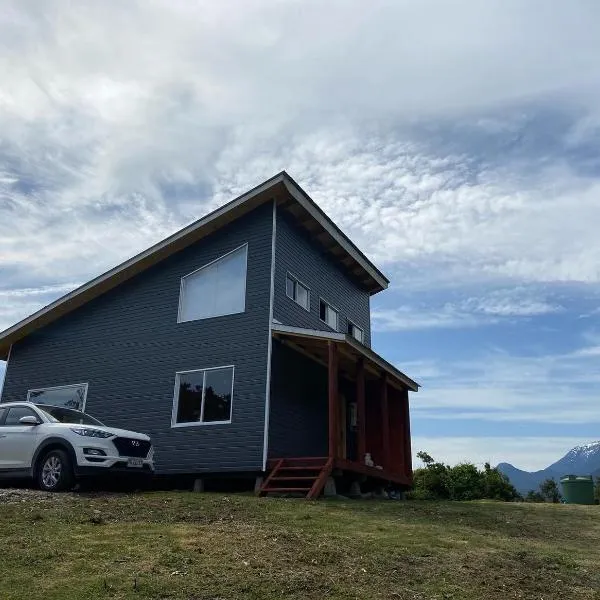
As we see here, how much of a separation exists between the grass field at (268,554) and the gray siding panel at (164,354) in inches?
191

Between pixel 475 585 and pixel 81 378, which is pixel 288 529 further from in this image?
pixel 81 378

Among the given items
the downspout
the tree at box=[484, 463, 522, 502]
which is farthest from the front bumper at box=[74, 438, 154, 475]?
the tree at box=[484, 463, 522, 502]

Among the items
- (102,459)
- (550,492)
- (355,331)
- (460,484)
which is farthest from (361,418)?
(550,492)

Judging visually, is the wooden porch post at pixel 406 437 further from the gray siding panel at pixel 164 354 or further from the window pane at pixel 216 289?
the window pane at pixel 216 289

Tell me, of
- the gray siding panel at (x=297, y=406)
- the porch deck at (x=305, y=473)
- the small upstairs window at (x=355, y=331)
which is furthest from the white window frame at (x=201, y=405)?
the small upstairs window at (x=355, y=331)

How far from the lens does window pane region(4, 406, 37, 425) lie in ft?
45.4

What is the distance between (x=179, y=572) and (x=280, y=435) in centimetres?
962

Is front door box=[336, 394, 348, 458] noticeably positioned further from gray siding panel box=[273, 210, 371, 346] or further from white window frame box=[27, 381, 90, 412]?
white window frame box=[27, 381, 90, 412]

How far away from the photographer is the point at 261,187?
16469 millimetres

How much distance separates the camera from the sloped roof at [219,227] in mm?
16844

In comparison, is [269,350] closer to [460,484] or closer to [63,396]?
[63,396]

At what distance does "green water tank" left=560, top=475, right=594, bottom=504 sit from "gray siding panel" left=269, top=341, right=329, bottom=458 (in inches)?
324

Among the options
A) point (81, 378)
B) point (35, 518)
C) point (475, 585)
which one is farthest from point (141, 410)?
point (475, 585)

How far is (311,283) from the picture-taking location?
62.0 feet
